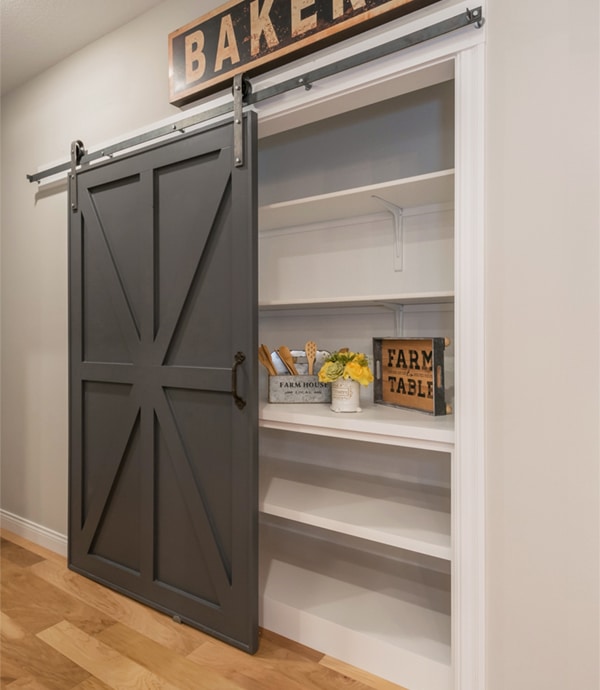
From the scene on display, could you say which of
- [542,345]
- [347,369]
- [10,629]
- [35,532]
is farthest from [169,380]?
[35,532]

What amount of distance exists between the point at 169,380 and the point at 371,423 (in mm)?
913

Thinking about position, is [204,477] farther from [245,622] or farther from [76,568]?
[76,568]

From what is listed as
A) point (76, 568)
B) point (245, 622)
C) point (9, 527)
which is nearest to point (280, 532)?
point (245, 622)

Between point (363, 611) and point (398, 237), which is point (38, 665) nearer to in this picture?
point (363, 611)

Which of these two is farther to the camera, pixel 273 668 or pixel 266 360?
pixel 266 360

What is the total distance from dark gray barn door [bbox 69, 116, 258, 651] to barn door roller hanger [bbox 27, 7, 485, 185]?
0.35 ft

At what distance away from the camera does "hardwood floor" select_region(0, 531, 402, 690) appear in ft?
5.67

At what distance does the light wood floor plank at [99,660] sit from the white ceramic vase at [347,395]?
1.16 m

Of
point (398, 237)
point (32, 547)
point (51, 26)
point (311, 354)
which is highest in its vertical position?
point (51, 26)

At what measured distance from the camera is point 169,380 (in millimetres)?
2111

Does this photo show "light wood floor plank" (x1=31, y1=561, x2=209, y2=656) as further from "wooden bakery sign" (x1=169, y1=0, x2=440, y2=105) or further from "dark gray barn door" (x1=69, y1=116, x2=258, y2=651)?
"wooden bakery sign" (x1=169, y1=0, x2=440, y2=105)

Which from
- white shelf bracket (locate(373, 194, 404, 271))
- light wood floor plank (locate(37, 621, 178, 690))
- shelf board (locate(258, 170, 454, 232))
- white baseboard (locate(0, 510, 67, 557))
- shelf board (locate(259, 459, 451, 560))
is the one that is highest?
shelf board (locate(258, 170, 454, 232))

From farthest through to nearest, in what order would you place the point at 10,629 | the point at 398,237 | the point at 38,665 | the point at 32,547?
the point at 32,547
the point at 398,237
the point at 10,629
the point at 38,665

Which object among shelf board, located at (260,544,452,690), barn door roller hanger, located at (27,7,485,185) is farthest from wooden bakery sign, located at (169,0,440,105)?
shelf board, located at (260,544,452,690)
